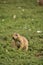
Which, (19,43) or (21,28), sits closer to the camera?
(19,43)

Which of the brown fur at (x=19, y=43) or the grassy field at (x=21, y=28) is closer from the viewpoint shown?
the grassy field at (x=21, y=28)

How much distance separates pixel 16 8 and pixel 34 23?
2.74 m

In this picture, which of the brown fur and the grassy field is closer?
the grassy field

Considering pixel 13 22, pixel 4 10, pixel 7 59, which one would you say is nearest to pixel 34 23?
pixel 13 22

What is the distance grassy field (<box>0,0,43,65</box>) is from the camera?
260 inches

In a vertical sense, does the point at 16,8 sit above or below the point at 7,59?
below

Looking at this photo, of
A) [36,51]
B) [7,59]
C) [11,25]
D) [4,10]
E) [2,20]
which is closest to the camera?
[7,59]

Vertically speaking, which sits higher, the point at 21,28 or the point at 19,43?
the point at 19,43

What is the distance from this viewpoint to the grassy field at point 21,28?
661 cm

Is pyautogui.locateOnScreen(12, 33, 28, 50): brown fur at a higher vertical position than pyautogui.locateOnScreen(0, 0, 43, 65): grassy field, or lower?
higher

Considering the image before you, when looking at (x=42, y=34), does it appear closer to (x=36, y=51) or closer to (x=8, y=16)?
(x=36, y=51)

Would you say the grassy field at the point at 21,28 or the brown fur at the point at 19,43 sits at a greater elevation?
the brown fur at the point at 19,43

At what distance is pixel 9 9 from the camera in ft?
42.4

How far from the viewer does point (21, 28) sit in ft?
32.3
